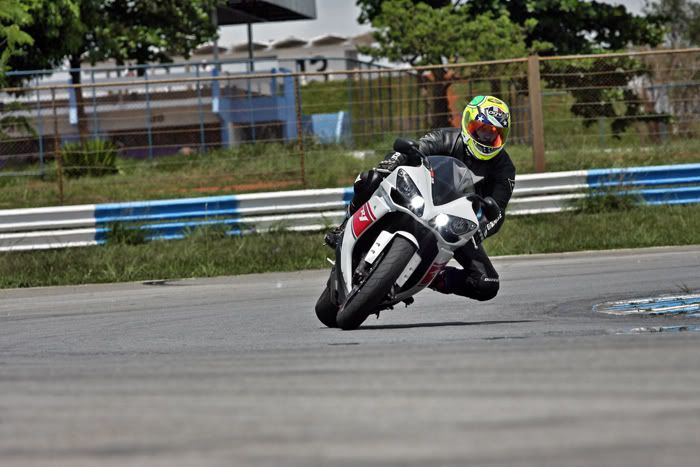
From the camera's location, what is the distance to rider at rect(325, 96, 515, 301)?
7.21 meters

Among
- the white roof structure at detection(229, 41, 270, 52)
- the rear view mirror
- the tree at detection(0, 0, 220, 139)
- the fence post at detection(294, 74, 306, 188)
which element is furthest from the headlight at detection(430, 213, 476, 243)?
the white roof structure at detection(229, 41, 270, 52)

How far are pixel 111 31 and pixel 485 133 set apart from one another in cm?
2477

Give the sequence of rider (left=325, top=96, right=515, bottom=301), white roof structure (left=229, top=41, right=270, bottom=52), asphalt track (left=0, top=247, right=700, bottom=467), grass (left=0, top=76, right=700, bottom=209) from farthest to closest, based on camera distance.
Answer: white roof structure (left=229, top=41, right=270, bottom=52) → grass (left=0, top=76, right=700, bottom=209) → rider (left=325, top=96, right=515, bottom=301) → asphalt track (left=0, top=247, right=700, bottom=467)

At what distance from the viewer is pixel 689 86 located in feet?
57.6

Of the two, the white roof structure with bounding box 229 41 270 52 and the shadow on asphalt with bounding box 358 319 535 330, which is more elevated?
the white roof structure with bounding box 229 41 270 52

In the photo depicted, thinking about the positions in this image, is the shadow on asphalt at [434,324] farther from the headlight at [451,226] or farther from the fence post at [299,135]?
the fence post at [299,135]

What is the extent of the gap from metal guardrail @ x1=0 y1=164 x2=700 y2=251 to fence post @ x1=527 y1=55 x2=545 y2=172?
717 millimetres

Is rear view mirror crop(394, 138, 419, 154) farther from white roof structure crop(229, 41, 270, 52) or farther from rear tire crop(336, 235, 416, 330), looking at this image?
white roof structure crop(229, 41, 270, 52)

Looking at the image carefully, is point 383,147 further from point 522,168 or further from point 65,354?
point 65,354

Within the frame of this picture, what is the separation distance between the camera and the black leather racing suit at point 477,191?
7.40 meters

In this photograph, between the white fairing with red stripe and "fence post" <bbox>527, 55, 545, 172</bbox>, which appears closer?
the white fairing with red stripe

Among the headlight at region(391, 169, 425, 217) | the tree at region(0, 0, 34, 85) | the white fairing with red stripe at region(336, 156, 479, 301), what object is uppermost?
the tree at region(0, 0, 34, 85)

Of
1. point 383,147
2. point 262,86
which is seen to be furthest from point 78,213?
point 262,86

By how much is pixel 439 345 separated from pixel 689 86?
13.2 meters
